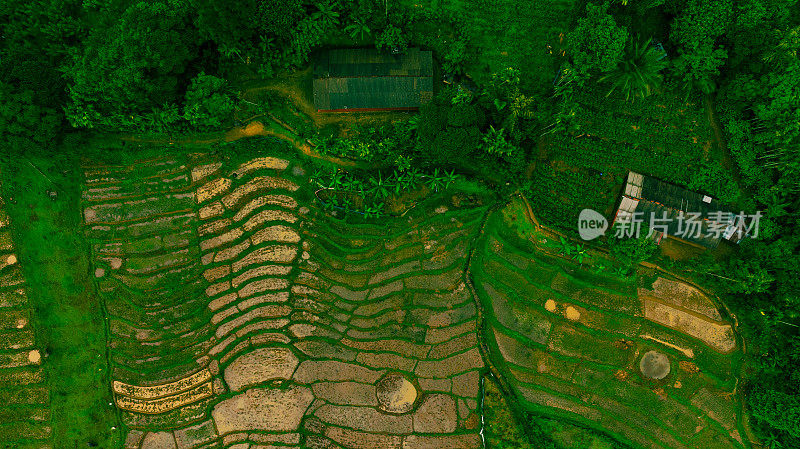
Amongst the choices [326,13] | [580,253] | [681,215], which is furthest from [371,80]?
[681,215]

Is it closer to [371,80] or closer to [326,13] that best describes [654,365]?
[371,80]

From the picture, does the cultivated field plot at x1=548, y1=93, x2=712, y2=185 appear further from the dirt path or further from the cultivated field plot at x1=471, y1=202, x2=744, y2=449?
the dirt path

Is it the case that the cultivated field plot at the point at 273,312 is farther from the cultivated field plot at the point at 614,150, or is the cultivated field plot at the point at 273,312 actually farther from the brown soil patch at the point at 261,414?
the cultivated field plot at the point at 614,150

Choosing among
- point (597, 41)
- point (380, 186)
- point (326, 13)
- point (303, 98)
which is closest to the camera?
point (597, 41)

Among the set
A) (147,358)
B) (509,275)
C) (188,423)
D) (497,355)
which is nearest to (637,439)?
(497,355)

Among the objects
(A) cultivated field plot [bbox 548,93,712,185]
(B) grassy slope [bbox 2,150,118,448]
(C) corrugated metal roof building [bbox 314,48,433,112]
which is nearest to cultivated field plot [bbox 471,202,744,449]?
(A) cultivated field plot [bbox 548,93,712,185]
